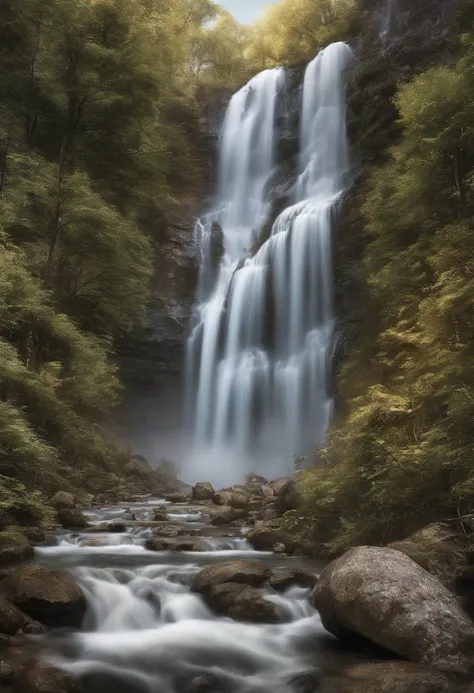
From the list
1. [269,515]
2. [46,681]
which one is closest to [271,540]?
[269,515]

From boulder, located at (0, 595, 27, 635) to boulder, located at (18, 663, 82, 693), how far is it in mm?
716

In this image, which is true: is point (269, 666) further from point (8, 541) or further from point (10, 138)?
point (10, 138)

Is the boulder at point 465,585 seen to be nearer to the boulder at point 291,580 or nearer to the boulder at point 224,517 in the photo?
the boulder at point 291,580

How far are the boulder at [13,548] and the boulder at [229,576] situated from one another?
8.32 feet

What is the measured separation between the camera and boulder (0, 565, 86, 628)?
20.0 feet

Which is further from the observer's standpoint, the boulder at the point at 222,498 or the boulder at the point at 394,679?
the boulder at the point at 222,498

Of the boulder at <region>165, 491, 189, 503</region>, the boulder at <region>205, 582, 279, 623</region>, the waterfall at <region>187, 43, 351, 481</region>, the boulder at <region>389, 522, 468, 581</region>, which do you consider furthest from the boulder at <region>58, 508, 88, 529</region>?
the waterfall at <region>187, 43, 351, 481</region>

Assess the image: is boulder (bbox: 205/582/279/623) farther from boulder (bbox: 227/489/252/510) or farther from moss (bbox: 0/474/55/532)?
boulder (bbox: 227/489/252/510)

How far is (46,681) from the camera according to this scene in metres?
4.73

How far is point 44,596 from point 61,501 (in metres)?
6.49

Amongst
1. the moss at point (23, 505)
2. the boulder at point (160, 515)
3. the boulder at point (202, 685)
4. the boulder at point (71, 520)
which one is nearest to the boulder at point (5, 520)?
the moss at point (23, 505)

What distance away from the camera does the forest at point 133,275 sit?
849cm

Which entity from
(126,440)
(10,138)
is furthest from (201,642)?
(126,440)

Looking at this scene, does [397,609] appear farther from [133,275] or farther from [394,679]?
[133,275]
